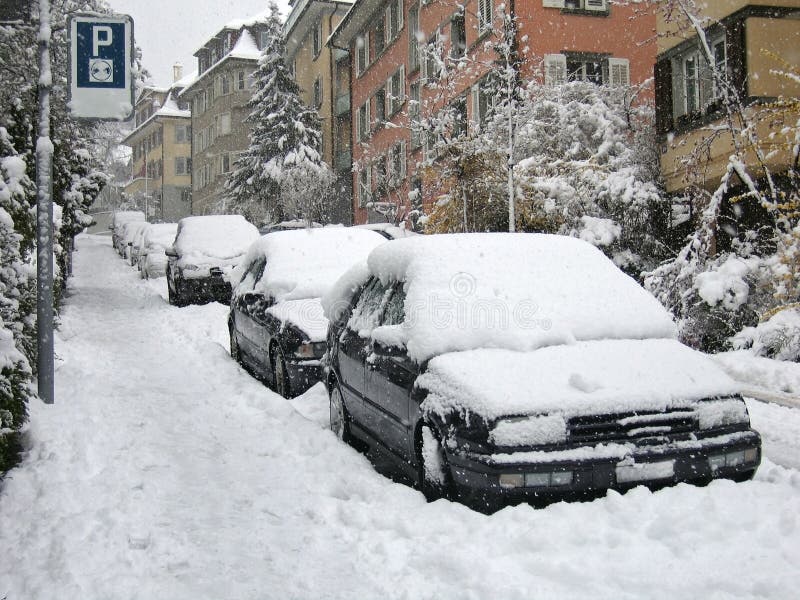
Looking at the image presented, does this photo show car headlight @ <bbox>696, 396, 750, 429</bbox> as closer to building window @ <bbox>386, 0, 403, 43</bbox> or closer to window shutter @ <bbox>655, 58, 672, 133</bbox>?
window shutter @ <bbox>655, 58, 672, 133</bbox>

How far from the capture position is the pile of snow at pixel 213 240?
16.5m

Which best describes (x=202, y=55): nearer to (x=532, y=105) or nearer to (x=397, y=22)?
(x=397, y=22)

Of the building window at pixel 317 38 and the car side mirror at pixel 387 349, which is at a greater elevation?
the building window at pixel 317 38

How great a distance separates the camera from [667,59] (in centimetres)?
1585

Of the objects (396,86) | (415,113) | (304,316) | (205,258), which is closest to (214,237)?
(205,258)

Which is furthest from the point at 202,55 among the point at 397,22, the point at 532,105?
the point at 532,105

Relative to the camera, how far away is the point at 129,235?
3534cm

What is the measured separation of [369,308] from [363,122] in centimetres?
3069

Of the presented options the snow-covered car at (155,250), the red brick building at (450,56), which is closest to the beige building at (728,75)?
the red brick building at (450,56)

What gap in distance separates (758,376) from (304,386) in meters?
4.58

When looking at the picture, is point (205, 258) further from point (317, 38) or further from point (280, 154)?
point (317, 38)

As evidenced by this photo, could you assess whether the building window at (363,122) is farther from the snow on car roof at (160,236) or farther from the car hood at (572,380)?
the car hood at (572,380)

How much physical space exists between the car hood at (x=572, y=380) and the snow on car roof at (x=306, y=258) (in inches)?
182

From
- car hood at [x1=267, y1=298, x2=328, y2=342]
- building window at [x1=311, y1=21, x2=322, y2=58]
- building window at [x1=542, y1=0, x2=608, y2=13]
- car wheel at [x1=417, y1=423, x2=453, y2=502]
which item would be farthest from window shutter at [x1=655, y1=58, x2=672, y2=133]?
building window at [x1=311, y1=21, x2=322, y2=58]
